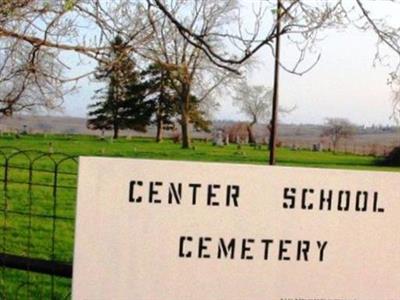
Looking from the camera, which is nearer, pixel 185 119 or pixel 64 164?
pixel 64 164

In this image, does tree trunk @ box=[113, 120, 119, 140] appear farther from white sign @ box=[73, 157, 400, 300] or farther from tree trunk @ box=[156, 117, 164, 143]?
white sign @ box=[73, 157, 400, 300]

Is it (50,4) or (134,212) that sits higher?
(50,4)

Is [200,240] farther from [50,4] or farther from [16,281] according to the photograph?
[16,281]

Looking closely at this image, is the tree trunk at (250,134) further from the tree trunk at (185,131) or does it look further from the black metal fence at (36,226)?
the black metal fence at (36,226)

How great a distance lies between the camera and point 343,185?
68.5 inches

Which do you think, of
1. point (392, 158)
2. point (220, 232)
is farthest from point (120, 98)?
point (220, 232)

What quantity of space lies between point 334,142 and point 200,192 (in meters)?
3.83

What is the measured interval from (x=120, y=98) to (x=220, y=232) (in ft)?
8.71

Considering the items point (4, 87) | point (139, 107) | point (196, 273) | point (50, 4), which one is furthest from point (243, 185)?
point (139, 107)

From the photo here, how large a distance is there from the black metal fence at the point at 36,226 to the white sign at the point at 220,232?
0.66 metres

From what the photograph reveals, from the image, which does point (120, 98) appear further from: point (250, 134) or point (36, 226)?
point (36, 226)

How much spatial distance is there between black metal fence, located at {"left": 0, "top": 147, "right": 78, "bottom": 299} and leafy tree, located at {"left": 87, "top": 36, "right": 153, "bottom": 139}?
0.38 metres

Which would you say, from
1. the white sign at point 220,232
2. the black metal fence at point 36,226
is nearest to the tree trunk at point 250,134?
the black metal fence at point 36,226

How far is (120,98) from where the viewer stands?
4.26m
